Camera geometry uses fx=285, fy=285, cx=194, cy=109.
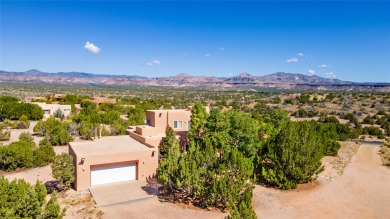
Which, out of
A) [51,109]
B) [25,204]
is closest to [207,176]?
[25,204]

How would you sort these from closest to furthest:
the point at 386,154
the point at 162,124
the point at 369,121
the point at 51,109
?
the point at 162,124
the point at 386,154
the point at 369,121
the point at 51,109

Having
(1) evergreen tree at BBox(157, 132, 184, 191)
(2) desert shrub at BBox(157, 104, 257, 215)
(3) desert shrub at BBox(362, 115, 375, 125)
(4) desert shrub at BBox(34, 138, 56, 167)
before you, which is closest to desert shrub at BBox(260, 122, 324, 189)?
(2) desert shrub at BBox(157, 104, 257, 215)

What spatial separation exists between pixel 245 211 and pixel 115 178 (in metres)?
13.6

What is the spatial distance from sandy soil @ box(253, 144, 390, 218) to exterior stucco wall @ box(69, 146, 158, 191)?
8.95m

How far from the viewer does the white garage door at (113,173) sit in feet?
73.3

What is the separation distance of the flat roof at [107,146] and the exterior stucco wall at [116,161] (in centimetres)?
41

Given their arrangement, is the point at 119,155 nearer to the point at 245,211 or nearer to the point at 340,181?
the point at 245,211

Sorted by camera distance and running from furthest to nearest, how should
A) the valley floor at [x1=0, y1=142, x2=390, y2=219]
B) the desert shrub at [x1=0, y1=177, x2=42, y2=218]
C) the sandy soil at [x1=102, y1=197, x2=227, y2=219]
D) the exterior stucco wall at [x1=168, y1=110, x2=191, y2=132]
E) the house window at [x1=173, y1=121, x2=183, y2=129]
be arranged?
1. the house window at [x1=173, y1=121, x2=183, y2=129]
2. the exterior stucco wall at [x1=168, y1=110, x2=191, y2=132]
3. the valley floor at [x1=0, y1=142, x2=390, y2=219]
4. the sandy soil at [x1=102, y1=197, x2=227, y2=219]
5. the desert shrub at [x1=0, y1=177, x2=42, y2=218]

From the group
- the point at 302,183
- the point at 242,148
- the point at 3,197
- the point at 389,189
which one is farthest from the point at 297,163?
the point at 3,197

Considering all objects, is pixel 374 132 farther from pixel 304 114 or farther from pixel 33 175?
pixel 33 175

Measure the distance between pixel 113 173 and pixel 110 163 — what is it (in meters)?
1.08

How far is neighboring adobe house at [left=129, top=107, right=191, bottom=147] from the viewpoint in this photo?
29.2 meters

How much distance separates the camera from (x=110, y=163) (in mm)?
22484

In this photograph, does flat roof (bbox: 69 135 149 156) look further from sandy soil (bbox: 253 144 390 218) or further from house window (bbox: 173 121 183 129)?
sandy soil (bbox: 253 144 390 218)
